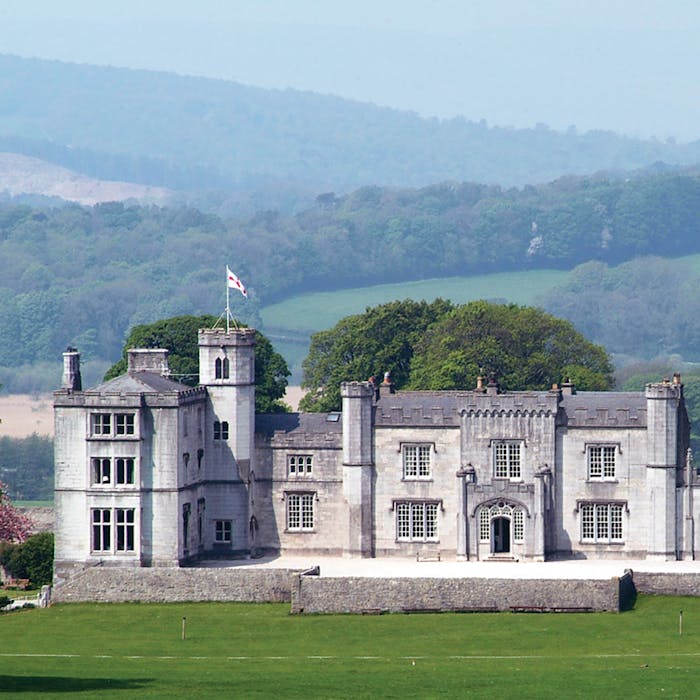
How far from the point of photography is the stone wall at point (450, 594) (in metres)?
86.2

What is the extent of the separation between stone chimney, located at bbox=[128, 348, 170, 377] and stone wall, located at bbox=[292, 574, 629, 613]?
57.6 feet

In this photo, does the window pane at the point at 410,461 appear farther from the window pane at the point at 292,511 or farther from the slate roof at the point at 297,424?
the window pane at the point at 292,511

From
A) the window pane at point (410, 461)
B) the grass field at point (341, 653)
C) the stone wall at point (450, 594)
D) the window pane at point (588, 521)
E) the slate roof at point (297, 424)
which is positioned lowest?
the grass field at point (341, 653)

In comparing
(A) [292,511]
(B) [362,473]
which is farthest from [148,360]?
(B) [362,473]

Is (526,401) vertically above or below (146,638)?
above

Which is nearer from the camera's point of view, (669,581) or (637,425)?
(669,581)

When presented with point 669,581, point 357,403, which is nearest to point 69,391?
point 357,403

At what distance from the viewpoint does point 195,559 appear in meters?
96.7

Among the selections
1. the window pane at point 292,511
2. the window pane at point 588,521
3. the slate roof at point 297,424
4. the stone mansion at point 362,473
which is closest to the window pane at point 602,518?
the stone mansion at point 362,473

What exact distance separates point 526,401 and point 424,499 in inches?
219

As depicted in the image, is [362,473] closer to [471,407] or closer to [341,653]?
[471,407]

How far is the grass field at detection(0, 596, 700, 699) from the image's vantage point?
2768 inches

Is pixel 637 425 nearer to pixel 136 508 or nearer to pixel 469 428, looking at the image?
pixel 469 428

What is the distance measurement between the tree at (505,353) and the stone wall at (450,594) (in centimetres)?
2795
